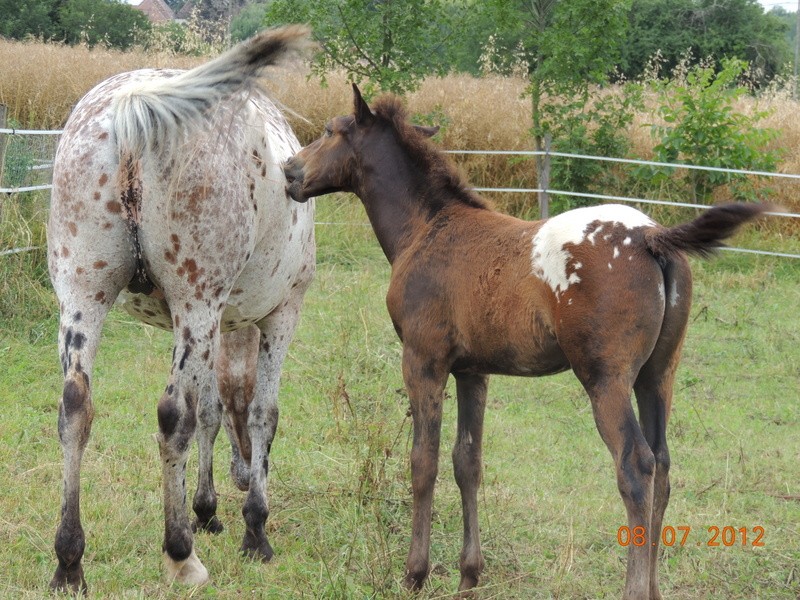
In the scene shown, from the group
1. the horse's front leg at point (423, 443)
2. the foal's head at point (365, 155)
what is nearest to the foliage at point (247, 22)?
the foal's head at point (365, 155)

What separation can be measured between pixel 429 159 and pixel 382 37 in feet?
24.4

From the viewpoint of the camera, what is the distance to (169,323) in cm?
432

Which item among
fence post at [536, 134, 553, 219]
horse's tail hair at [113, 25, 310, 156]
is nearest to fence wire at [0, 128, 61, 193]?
horse's tail hair at [113, 25, 310, 156]

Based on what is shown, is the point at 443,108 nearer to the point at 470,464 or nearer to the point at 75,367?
the point at 470,464

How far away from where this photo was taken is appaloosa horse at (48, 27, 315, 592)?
3.59 meters

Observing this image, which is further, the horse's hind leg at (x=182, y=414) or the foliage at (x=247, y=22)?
the foliage at (x=247, y=22)

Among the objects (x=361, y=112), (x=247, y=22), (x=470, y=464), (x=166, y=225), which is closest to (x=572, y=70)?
(x=361, y=112)

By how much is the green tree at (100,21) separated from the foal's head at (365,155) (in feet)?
62.3

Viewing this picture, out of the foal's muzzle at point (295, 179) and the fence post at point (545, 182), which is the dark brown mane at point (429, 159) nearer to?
the foal's muzzle at point (295, 179)

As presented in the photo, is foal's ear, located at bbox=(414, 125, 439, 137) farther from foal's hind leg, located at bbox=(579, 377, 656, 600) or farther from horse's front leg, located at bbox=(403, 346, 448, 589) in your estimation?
foal's hind leg, located at bbox=(579, 377, 656, 600)

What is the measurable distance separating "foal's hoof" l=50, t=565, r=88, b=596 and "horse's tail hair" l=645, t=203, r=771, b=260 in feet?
8.12

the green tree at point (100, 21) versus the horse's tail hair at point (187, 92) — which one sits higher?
the green tree at point (100, 21)

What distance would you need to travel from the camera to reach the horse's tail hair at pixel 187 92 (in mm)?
3609

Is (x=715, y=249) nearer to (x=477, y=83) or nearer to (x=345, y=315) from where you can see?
(x=345, y=315)
